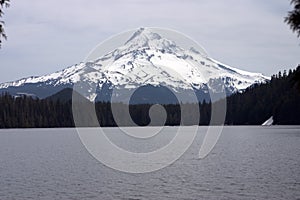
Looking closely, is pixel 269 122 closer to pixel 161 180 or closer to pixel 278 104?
pixel 278 104

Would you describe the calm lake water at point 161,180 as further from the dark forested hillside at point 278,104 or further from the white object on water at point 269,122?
the white object on water at point 269,122

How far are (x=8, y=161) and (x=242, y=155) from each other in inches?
1035

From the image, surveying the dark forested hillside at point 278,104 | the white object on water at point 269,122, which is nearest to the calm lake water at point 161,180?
the dark forested hillside at point 278,104

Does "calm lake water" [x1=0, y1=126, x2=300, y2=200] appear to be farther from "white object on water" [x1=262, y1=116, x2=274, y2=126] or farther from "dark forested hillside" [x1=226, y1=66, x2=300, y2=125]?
"white object on water" [x1=262, y1=116, x2=274, y2=126]

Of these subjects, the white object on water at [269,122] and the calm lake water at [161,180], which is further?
the white object on water at [269,122]

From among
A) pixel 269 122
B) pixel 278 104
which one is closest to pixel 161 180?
pixel 278 104

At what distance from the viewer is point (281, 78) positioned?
198000 mm

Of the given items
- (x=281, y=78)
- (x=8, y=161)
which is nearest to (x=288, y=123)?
(x=281, y=78)

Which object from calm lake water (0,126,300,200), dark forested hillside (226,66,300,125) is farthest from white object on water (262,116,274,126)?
calm lake water (0,126,300,200)

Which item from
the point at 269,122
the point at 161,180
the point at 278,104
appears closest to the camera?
the point at 161,180

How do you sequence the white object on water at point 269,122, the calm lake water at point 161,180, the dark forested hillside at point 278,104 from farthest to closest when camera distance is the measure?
the white object on water at point 269,122 → the dark forested hillside at point 278,104 → the calm lake water at point 161,180

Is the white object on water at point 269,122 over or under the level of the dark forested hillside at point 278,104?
under

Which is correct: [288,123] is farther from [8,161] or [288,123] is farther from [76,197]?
[76,197]

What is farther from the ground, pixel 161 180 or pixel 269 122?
pixel 269 122
